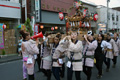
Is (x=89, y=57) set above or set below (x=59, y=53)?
below

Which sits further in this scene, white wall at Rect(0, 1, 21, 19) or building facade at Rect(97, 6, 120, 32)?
building facade at Rect(97, 6, 120, 32)

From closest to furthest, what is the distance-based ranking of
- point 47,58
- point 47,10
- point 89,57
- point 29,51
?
point 29,51
point 47,58
point 89,57
point 47,10

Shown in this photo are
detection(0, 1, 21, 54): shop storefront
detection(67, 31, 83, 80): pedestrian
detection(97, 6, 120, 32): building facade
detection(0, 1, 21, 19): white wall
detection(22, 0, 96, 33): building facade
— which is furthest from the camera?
detection(97, 6, 120, 32): building facade

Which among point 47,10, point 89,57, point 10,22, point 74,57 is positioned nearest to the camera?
point 74,57

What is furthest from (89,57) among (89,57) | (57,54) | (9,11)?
(9,11)

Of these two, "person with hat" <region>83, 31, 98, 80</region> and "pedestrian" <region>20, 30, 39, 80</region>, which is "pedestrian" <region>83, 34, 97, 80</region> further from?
"pedestrian" <region>20, 30, 39, 80</region>

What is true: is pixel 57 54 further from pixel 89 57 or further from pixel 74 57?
pixel 89 57

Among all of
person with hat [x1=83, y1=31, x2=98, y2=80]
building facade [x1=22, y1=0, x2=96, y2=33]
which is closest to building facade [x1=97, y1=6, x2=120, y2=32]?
building facade [x1=22, y1=0, x2=96, y2=33]

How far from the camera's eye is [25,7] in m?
16.2

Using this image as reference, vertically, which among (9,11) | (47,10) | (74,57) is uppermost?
(47,10)

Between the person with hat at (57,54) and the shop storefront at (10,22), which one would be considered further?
the shop storefront at (10,22)

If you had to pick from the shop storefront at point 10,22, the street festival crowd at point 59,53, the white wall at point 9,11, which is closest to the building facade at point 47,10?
the white wall at point 9,11

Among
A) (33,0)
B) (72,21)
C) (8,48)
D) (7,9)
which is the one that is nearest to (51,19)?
(33,0)

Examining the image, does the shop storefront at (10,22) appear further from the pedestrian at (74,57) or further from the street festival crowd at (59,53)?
the pedestrian at (74,57)
